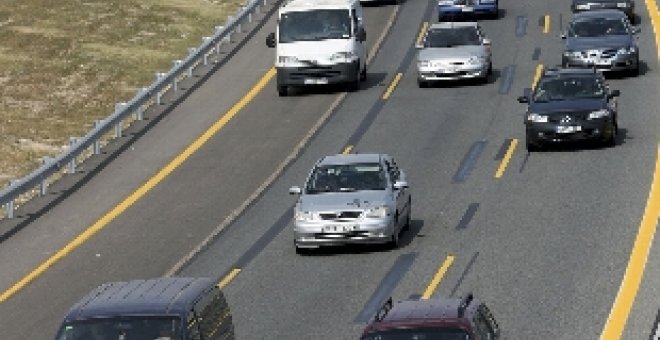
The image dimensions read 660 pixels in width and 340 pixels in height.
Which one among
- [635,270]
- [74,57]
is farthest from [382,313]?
[74,57]

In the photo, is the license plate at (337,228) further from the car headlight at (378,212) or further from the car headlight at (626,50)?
the car headlight at (626,50)

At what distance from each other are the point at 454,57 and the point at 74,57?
17893 millimetres

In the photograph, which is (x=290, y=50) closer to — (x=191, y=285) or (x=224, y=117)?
(x=224, y=117)

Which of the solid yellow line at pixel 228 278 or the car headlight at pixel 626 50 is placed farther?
the car headlight at pixel 626 50

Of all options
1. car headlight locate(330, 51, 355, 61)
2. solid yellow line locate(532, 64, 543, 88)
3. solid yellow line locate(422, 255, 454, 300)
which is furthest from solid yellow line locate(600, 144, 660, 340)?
car headlight locate(330, 51, 355, 61)

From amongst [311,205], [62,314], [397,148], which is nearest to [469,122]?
[397,148]

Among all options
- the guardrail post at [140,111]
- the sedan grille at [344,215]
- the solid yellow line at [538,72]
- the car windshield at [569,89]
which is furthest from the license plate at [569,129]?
the guardrail post at [140,111]

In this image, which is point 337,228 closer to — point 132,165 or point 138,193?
point 138,193

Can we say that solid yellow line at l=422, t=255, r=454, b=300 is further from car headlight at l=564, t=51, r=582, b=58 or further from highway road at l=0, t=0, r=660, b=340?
car headlight at l=564, t=51, r=582, b=58

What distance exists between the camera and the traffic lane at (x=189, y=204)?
30859 mm

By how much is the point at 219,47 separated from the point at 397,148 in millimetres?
15100

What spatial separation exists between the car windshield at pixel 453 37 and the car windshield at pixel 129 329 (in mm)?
30616

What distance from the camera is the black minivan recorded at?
19359 millimetres

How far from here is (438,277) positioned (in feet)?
94.5
